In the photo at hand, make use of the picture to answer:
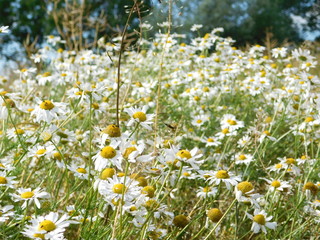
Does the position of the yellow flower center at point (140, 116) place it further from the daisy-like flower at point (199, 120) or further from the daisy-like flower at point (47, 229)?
the daisy-like flower at point (199, 120)

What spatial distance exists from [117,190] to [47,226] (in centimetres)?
23

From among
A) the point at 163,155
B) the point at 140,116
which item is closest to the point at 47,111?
the point at 140,116

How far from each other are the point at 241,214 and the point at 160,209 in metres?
1.01

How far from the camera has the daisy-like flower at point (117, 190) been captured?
1.31 metres

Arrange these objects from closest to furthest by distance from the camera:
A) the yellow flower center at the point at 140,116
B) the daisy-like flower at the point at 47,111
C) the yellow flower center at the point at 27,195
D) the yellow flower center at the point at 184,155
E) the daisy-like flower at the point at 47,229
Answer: the daisy-like flower at the point at 47,229 → the yellow flower center at the point at 184,155 → the yellow flower center at the point at 27,195 → the yellow flower center at the point at 140,116 → the daisy-like flower at the point at 47,111

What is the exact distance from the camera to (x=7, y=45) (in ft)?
55.3

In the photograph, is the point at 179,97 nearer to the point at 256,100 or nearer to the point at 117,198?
the point at 256,100

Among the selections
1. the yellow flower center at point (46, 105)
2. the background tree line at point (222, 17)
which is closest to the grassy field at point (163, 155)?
the yellow flower center at point (46, 105)

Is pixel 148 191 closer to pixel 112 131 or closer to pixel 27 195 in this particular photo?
pixel 112 131

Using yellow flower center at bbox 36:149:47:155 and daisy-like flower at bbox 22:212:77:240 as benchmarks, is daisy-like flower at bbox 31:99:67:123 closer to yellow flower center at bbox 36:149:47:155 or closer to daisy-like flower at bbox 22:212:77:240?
yellow flower center at bbox 36:149:47:155

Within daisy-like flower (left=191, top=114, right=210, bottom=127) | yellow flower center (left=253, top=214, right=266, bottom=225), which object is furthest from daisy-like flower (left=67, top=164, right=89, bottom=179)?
daisy-like flower (left=191, top=114, right=210, bottom=127)

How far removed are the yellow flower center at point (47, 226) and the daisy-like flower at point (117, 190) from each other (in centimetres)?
17

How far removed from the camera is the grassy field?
1.43 m

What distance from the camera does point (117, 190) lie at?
133 cm
